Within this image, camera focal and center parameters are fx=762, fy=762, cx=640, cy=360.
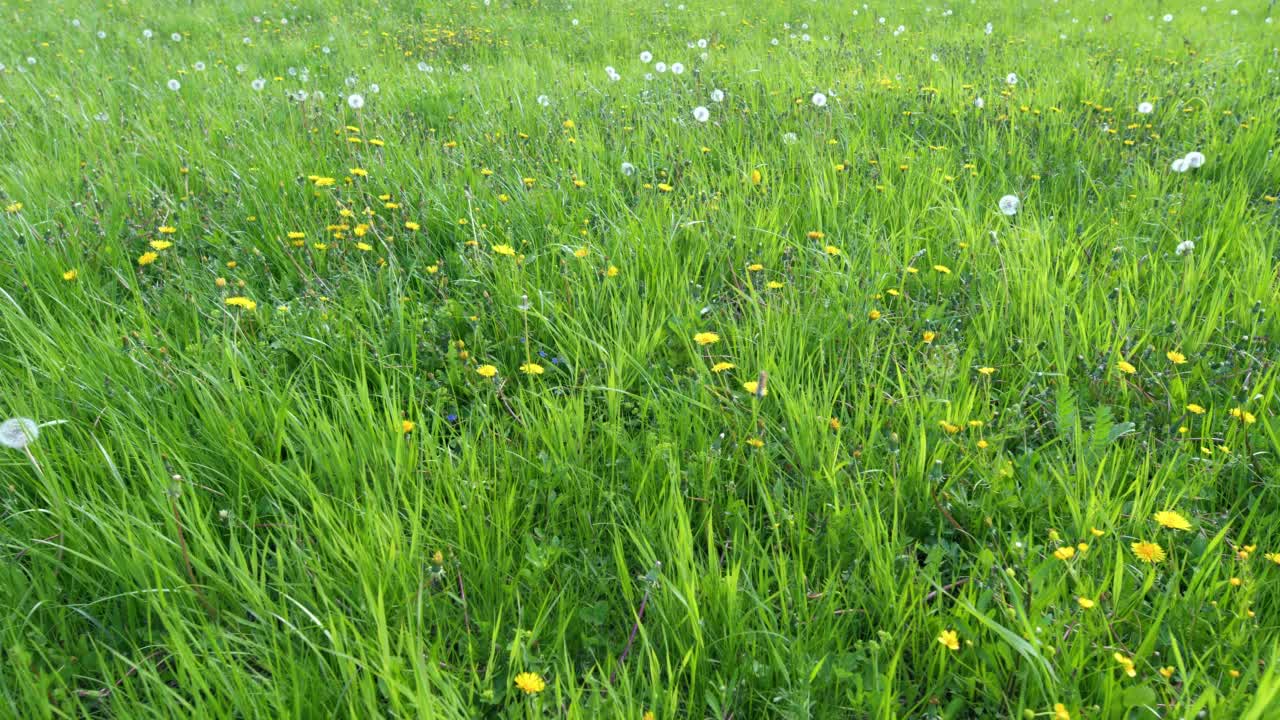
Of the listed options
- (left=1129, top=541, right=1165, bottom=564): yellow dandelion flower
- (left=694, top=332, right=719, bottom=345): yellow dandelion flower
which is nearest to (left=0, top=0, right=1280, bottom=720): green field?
(left=1129, top=541, right=1165, bottom=564): yellow dandelion flower

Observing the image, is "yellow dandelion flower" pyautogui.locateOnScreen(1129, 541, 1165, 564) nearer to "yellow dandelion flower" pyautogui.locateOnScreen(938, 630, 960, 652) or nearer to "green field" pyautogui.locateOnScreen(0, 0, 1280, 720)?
"green field" pyautogui.locateOnScreen(0, 0, 1280, 720)

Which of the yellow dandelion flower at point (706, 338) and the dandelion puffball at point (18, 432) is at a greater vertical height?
the dandelion puffball at point (18, 432)

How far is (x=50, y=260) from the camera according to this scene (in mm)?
2412

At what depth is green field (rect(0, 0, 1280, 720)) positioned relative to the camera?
1.25m

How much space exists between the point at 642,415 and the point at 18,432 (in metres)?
1.25

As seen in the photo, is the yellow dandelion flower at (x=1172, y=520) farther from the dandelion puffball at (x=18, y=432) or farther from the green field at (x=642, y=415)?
the dandelion puffball at (x=18, y=432)

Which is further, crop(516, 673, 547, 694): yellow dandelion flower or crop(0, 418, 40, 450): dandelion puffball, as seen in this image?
crop(0, 418, 40, 450): dandelion puffball

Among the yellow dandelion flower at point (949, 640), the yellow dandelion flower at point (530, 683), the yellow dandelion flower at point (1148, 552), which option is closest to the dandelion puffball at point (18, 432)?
the yellow dandelion flower at point (530, 683)

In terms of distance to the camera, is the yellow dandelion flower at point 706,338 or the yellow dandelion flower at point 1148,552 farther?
the yellow dandelion flower at point 706,338

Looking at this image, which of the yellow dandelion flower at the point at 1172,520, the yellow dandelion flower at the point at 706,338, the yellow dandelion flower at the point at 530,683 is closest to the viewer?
the yellow dandelion flower at the point at 530,683

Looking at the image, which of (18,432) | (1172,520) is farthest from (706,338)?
(18,432)

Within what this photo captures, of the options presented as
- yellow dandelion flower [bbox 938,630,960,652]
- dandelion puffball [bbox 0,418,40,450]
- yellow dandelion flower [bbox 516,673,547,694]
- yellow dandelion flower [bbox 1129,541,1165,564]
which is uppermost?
dandelion puffball [bbox 0,418,40,450]

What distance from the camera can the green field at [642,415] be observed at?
1.25 metres

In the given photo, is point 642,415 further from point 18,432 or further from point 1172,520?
point 18,432
